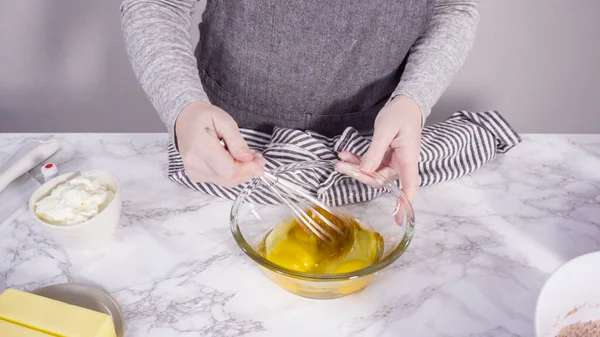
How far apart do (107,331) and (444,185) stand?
1.67 feet

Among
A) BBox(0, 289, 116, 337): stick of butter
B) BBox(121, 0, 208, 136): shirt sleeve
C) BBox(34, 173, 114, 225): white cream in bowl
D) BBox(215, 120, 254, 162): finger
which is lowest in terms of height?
BBox(0, 289, 116, 337): stick of butter

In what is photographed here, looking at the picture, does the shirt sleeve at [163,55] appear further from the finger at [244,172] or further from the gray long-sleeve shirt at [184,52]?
the finger at [244,172]

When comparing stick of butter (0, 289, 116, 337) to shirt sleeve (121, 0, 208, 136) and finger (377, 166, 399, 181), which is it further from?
finger (377, 166, 399, 181)

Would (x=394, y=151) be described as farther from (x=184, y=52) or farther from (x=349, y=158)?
(x=184, y=52)

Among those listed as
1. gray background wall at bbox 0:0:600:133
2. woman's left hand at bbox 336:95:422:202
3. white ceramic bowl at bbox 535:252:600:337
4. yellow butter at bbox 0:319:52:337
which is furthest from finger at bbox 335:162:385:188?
gray background wall at bbox 0:0:600:133

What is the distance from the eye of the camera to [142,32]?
2.35ft

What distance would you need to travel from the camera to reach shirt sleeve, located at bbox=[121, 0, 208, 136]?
671 millimetres

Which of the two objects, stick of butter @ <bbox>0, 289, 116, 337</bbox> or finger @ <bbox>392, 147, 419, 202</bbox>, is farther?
finger @ <bbox>392, 147, 419, 202</bbox>

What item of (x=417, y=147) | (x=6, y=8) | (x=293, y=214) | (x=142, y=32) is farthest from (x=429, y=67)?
(x=6, y=8)

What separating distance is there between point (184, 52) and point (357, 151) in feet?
0.95

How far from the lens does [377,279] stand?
62cm

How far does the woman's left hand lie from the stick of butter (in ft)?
1.12

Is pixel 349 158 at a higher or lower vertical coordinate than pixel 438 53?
lower

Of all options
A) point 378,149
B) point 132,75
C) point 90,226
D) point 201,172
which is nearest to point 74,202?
point 90,226
